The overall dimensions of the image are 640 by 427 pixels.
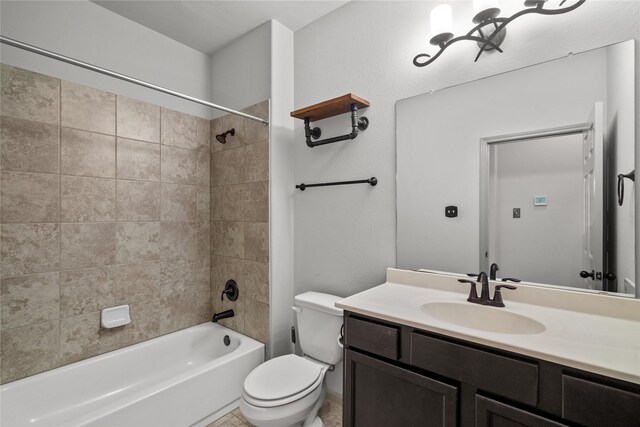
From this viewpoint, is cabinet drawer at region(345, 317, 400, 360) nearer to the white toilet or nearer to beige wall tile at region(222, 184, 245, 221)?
the white toilet

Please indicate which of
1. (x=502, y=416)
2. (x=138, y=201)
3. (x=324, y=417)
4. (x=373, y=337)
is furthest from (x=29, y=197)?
(x=502, y=416)

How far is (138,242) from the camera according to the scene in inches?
82.0

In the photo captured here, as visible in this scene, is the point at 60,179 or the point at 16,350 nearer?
the point at 16,350

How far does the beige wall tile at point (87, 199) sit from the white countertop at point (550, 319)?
5.51 feet

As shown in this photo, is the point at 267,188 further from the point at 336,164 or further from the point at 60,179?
the point at 60,179

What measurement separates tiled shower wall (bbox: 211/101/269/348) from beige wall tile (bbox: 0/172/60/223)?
3.33 feet

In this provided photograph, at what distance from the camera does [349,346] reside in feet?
4.09

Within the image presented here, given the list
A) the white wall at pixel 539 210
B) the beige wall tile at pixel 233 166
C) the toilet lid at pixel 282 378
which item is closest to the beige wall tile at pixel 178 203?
the beige wall tile at pixel 233 166

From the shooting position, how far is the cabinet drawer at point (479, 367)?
0.84m

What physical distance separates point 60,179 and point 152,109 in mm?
760

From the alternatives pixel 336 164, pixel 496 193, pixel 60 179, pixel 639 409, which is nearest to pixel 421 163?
pixel 496 193

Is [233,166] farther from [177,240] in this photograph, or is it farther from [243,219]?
[177,240]

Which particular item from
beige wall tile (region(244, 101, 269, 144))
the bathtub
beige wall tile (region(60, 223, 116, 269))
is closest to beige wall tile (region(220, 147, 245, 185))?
beige wall tile (region(244, 101, 269, 144))

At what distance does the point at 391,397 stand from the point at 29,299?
1983mm
